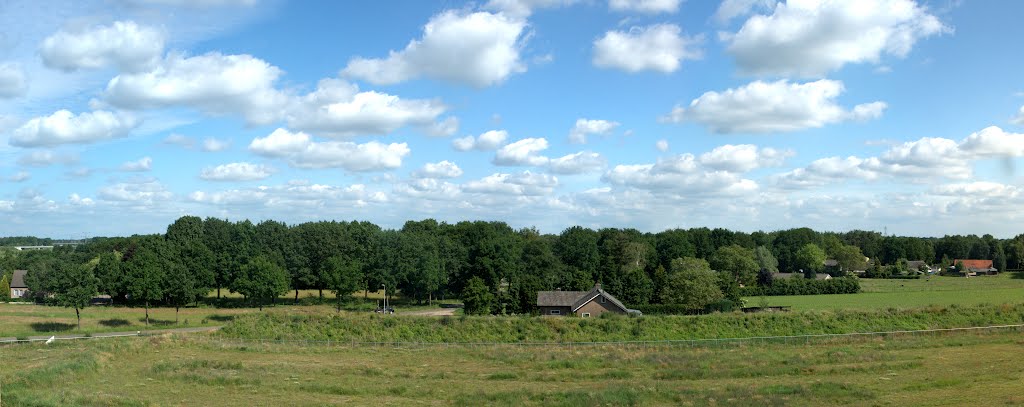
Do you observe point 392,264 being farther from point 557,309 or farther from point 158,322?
point 158,322

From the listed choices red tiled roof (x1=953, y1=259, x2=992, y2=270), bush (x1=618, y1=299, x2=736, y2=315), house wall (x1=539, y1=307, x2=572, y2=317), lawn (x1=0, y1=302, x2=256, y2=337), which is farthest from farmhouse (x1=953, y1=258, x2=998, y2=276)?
lawn (x1=0, y1=302, x2=256, y2=337)

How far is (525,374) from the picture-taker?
34406 mm

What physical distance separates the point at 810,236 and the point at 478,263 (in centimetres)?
11619

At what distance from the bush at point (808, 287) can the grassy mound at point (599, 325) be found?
Result: 4792cm

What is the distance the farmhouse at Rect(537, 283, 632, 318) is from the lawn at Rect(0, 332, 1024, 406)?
2844 cm

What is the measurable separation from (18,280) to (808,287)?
141m

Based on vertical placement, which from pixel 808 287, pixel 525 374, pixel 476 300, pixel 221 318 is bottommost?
pixel 221 318

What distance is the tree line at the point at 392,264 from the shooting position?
7956cm

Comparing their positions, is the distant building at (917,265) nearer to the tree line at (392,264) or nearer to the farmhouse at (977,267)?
the farmhouse at (977,267)

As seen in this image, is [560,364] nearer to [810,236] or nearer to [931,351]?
[931,351]

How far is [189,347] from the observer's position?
46938 millimetres

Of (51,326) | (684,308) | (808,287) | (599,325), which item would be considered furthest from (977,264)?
(51,326)

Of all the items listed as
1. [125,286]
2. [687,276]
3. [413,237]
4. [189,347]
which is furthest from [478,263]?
[189,347]

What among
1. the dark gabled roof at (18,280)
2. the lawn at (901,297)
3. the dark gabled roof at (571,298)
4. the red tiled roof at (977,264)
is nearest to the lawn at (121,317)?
the dark gabled roof at (571,298)
